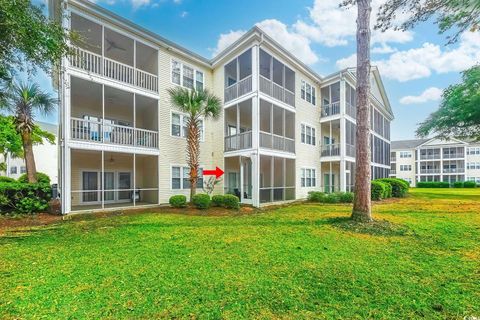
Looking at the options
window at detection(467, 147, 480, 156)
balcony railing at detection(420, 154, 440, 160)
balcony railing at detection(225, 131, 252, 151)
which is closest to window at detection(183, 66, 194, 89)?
balcony railing at detection(225, 131, 252, 151)

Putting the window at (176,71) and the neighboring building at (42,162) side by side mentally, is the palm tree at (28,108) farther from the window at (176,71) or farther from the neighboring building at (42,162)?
the neighboring building at (42,162)

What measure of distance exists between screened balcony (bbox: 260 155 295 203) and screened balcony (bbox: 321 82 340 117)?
5729mm

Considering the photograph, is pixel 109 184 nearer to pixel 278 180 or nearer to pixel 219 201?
pixel 219 201

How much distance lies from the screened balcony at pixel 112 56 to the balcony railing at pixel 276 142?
7114 millimetres

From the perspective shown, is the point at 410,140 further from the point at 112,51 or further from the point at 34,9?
the point at 34,9

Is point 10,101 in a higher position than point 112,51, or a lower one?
lower

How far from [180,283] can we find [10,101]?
14.9m

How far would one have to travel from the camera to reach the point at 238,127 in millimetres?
14812

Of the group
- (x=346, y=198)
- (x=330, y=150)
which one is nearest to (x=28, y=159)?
(x=346, y=198)

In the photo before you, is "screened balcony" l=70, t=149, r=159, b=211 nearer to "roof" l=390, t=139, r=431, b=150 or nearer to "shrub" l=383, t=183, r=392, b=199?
"shrub" l=383, t=183, r=392, b=199

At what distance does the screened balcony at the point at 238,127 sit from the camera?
14.5 m

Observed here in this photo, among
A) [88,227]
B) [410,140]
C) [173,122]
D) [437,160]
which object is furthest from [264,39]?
[410,140]

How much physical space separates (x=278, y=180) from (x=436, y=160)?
54860 millimetres

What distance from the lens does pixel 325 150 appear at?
1988 centimetres
